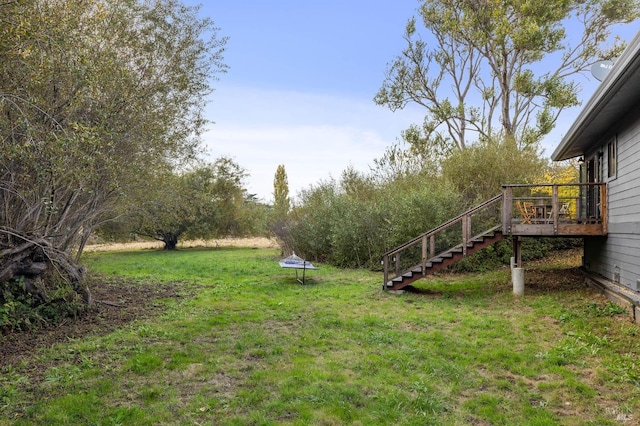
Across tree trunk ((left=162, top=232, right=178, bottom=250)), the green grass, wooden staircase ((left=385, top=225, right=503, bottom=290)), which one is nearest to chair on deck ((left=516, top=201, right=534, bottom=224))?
wooden staircase ((left=385, top=225, right=503, bottom=290))

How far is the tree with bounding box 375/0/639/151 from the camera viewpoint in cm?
1712

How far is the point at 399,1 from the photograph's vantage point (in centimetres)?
1989

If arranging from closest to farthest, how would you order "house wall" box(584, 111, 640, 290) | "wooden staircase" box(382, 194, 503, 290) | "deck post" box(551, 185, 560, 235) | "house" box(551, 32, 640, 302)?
"house" box(551, 32, 640, 302) → "house wall" box(584, 111, 640, 290) → "deck post" box(551, 185, 560, 235) → "wooden staircase" box(382, 194, 503, 290)

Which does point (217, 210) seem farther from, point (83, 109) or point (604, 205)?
point (604, 205)

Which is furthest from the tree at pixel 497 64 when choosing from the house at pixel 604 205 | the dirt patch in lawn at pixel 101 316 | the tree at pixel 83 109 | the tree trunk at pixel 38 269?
the tree trunk at pixel 38 269

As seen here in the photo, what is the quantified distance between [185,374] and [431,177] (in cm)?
1285

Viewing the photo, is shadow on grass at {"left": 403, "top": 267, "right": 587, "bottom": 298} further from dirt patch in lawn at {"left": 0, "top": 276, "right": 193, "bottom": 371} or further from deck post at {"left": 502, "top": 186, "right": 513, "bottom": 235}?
dirt patch in lawn at {"left": 0, "top": 276, "right": 193, "bottom": 371}

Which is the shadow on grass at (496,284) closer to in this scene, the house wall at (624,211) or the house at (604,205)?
the house at (604,205)

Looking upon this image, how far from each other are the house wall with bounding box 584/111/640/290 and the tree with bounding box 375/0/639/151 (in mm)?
7377

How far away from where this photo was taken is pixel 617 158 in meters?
8.23

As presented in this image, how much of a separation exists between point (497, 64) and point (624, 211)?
13.7 metres

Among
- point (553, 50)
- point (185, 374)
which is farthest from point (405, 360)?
point (553, 50)

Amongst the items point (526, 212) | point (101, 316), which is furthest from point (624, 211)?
point (101, 316)

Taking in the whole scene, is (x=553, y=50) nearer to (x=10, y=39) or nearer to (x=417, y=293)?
(x=417, y=293)
